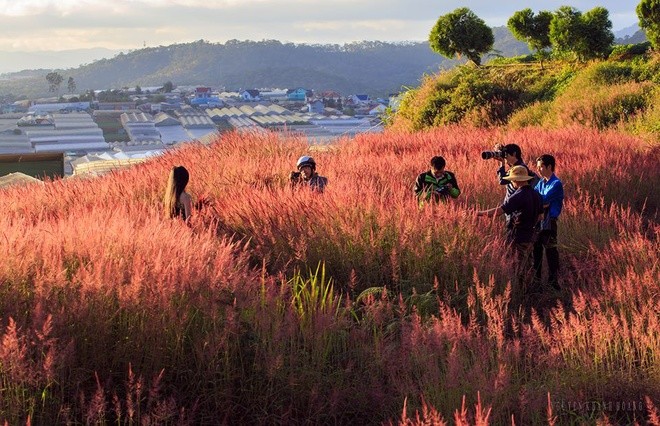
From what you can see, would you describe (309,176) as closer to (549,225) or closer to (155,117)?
(549,225)

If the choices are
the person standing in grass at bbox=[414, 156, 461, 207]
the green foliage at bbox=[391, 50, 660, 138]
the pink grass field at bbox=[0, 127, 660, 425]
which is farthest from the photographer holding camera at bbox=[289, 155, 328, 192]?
the green foliage at bbox=[391, 50, 660, 138]

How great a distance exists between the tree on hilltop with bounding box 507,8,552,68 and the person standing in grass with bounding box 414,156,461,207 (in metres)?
20.1

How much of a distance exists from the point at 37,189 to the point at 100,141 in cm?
9716

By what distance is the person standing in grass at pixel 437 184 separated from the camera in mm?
7070

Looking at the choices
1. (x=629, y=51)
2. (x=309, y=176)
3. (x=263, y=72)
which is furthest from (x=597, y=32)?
(x=263, y=72)

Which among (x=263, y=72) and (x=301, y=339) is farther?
(x=263, y=72)

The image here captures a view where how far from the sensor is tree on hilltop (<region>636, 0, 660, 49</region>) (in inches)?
789

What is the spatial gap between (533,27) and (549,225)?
2130 centimetres

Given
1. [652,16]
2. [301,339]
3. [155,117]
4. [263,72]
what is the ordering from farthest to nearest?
[263,72], [155,117], [652,16], [301,339]

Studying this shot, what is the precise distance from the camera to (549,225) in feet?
20.6

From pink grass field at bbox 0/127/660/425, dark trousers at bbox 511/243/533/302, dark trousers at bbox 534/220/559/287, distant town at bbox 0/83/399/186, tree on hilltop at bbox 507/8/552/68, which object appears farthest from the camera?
distant town at bbox 0/83/399/186

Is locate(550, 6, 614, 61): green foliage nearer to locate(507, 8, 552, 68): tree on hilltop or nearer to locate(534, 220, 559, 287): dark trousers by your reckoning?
locate(507, 8, 552, 68): tree on hilltop

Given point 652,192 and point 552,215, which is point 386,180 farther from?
point 652,192

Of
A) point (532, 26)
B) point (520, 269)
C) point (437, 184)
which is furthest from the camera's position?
point (532, 26)
